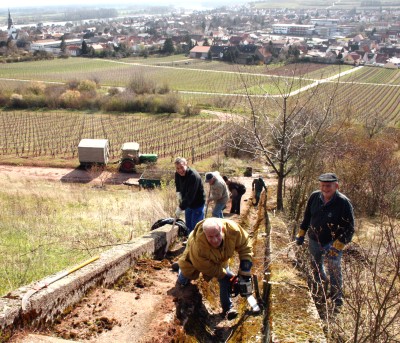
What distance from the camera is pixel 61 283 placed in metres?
4.15

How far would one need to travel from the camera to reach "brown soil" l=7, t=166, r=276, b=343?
3.76 meters

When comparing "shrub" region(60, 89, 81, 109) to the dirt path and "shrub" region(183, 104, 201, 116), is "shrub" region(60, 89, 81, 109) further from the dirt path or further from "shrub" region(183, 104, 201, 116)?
the dirt path

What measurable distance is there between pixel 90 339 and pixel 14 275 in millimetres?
1909

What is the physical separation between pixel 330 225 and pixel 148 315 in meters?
2.24

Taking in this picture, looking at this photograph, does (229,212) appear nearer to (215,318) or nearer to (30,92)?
(215,318)

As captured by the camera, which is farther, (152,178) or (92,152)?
(92,152)

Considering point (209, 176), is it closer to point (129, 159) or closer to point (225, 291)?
point (225, 291)

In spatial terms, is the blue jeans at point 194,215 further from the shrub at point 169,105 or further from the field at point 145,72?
the field at point 145,72

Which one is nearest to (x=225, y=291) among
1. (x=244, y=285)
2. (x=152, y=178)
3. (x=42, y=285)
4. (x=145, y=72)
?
(x=244, y=285)

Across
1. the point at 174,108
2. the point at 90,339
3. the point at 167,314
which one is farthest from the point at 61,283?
the point at 174,108

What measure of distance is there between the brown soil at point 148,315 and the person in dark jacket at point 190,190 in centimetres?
121

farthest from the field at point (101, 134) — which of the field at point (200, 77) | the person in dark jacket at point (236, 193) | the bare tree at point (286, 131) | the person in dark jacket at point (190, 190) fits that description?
the person in dark jacket at point (190, 190)

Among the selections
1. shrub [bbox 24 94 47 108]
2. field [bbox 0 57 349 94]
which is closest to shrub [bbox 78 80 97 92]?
shrub [bbox 24 94 47 108]

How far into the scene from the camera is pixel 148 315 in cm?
402
